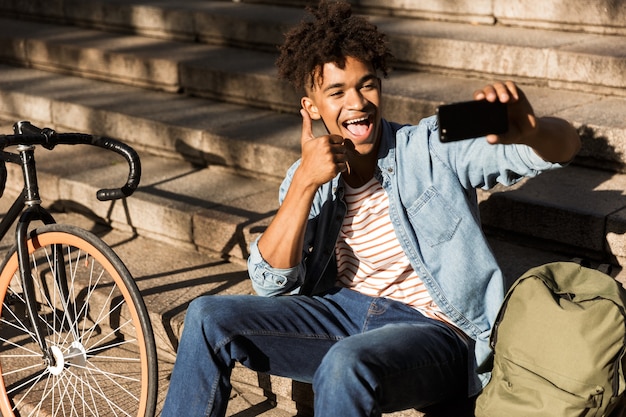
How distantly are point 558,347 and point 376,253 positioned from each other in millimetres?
778

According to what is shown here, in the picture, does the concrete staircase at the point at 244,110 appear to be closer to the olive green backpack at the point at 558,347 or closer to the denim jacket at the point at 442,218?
the denim jacket at the point at 442,218

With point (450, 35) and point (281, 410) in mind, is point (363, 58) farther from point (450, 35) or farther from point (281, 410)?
point (450, 35)

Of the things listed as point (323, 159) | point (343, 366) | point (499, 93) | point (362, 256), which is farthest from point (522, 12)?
point (343, 366)

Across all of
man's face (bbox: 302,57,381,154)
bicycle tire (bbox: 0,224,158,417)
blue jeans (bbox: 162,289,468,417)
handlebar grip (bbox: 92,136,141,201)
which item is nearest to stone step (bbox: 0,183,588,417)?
bicycle tire (bbox: 0,224,158,417)

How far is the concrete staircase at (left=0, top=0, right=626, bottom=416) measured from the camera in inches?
167

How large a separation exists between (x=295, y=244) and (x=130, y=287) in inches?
25.7

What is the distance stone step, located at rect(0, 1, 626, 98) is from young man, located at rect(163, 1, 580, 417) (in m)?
1.97

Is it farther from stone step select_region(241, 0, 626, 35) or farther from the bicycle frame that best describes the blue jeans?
stone step select_region(241, 0, 626, 35)

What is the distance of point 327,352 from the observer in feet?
10.1

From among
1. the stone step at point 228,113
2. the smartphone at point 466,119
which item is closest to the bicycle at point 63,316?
the stone step at point 228,113

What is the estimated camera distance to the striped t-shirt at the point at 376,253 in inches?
130

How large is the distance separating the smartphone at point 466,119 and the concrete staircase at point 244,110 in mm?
1462

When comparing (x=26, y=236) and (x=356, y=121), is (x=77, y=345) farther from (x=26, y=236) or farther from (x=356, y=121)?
(x=356, y=121)

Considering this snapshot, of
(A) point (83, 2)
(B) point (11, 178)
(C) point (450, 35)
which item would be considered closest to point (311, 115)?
(C) point (450, 35)
